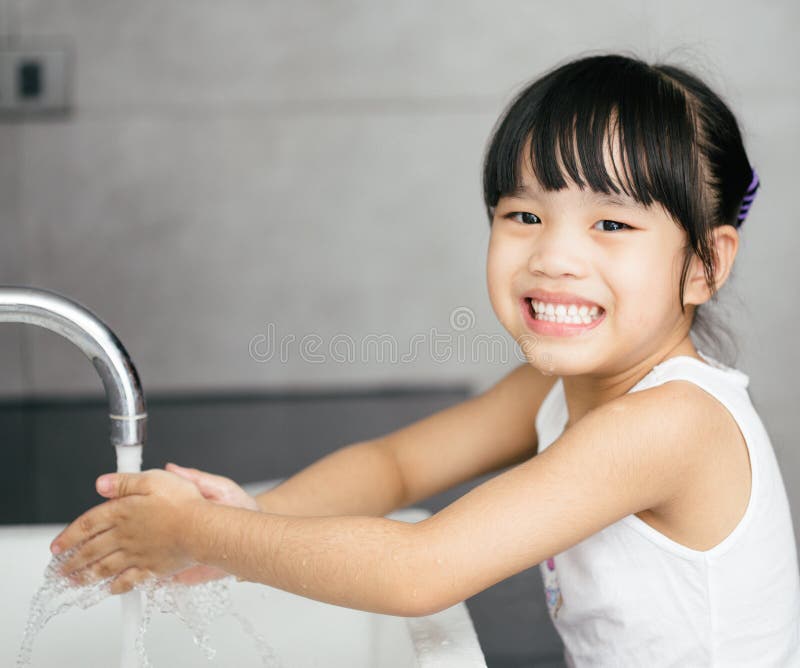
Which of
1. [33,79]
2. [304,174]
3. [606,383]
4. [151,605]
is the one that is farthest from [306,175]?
[151,605]

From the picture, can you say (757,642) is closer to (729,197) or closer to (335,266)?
(729,197)

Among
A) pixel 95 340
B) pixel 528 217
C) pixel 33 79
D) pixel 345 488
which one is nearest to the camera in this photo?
pixel 95 340

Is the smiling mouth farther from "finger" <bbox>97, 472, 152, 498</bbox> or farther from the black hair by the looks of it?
"finger" <bbox>97, 472, 152, 498</bbox>

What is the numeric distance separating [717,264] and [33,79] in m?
1.87

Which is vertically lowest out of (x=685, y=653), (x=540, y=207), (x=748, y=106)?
(x=685, y=653)

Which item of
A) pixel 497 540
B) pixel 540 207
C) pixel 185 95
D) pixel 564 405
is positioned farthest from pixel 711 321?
pixel 185 95

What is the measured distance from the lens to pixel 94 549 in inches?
32.9

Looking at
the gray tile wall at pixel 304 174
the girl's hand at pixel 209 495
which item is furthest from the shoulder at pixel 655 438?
the gray tile wall at pixel 304 174

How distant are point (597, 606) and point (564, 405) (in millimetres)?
250

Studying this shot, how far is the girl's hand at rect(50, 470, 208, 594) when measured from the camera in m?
0.83

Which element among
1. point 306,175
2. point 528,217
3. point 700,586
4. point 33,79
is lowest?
point 700,586

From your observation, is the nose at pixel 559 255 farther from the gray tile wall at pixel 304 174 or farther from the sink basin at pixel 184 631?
the gray tile wall at pixel 304 174

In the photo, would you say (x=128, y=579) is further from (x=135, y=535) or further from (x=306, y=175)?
(x=306, y=175)

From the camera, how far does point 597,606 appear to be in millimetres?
920
